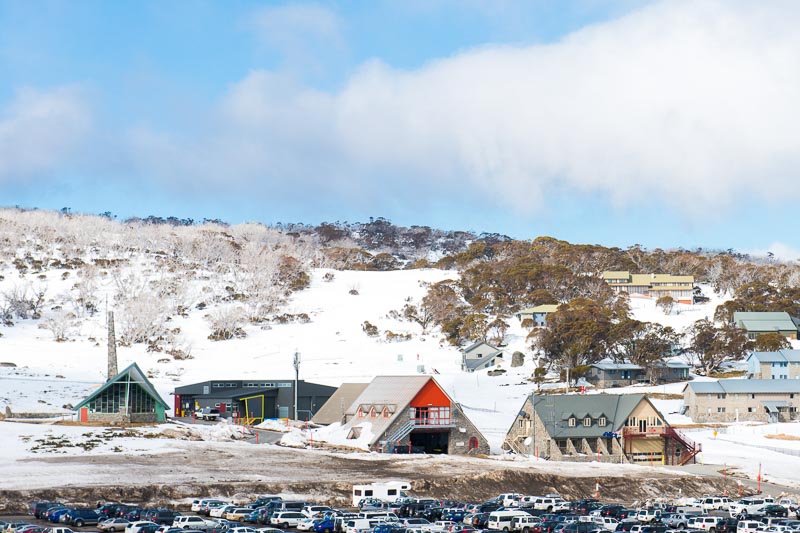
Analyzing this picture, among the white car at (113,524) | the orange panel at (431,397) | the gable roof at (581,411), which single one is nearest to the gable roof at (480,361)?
the gable roof at (581,411)

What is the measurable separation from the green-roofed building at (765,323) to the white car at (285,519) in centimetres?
10010

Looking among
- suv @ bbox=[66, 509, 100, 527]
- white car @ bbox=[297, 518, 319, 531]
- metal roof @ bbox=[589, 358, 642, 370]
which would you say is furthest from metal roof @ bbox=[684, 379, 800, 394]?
suv @ bbox=[66, 509, 100, 527]

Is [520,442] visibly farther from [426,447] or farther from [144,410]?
[144,410]

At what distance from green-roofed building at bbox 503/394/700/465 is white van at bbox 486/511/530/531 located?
26081mm

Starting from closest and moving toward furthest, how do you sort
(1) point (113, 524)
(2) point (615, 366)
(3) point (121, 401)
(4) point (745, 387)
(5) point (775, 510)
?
(1) point (113, 524) < (5) point (775, 510) < (3) point (121, 401) < (4) point (745, 387) < (2) point (615, 366)

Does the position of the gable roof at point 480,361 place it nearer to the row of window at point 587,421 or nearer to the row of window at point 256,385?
the row of window at point 256,385

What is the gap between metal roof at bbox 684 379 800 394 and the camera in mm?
95500

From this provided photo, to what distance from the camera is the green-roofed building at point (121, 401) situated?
245 feet

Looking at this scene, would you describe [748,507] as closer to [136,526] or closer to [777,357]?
[136,526]

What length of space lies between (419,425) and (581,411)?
38.3 feet

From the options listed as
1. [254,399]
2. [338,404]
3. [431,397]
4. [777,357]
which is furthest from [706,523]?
[777,357]

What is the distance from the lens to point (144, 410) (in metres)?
75.9

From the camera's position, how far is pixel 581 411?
7462cm

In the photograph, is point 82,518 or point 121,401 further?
point 121,401
